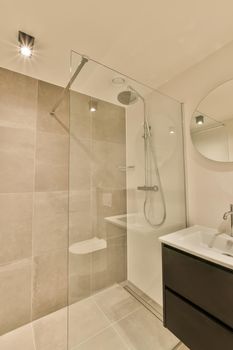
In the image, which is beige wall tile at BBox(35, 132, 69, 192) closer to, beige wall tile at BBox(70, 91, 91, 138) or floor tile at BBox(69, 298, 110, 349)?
beige wall tile at BBox(70, 91, 91, 138)

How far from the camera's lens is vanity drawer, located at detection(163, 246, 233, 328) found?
0.85 m


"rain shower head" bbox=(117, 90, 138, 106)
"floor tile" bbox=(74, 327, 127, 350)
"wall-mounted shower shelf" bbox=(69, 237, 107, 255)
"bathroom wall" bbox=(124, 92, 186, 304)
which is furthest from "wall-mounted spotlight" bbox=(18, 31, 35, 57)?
"floor tile" bbox=(74, 327, 127, 350)

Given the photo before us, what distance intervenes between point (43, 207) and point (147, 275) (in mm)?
1262

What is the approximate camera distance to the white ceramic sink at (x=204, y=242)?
0.95m

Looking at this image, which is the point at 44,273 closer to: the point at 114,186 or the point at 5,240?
the point at 5,240

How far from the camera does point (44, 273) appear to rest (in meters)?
1.60

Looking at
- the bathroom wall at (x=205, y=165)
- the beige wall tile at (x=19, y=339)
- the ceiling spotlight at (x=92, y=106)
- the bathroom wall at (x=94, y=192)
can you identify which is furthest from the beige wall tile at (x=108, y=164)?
the beige wall tile at (x=19, y=339)

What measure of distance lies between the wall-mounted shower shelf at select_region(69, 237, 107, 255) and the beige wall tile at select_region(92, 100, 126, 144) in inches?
39.2

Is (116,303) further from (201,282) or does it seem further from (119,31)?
(119,31)

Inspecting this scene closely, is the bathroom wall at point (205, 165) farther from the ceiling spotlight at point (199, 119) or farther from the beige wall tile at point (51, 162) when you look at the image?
the beige wall tile at point (51, 162)

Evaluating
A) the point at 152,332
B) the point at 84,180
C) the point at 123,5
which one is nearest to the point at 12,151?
the point at 84,180

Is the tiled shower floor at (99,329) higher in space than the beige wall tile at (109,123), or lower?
lower

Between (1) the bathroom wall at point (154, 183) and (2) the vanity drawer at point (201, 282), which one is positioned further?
(1) the bathroom wall at point (154, 183)

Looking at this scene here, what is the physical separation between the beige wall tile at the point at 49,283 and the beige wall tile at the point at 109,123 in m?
1.24
